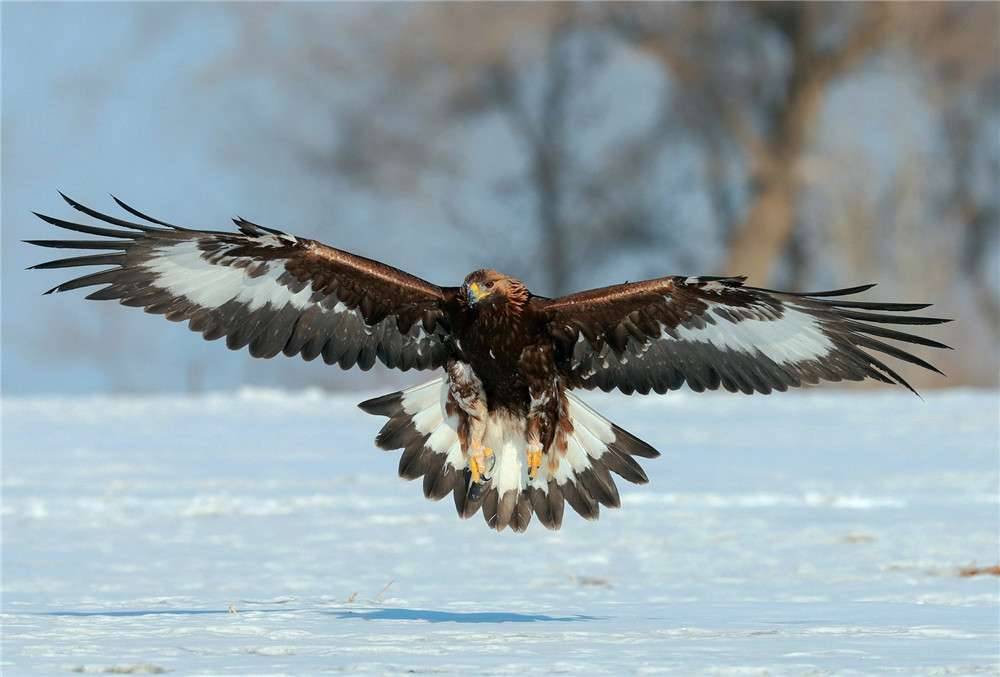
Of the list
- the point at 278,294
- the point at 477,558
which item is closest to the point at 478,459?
the point at 278,294

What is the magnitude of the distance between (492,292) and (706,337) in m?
1.11

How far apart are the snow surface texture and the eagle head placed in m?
1.31

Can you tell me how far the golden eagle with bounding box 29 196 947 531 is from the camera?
5.68 meters

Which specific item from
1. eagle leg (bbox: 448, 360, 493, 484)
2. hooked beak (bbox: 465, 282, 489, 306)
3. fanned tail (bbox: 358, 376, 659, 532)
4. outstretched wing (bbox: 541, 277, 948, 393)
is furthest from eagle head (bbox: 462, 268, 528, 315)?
fanned tail (bbox: 358, 376, 659, 532)

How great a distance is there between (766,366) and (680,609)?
1.19m

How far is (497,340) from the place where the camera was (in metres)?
5.64

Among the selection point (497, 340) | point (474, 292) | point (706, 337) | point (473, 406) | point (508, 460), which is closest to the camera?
point (474, 292)

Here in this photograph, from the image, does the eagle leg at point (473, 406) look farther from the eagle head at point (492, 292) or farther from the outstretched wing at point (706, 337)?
the outstretched wing at point (706, 337)

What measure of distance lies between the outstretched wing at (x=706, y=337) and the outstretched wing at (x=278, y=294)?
2.13 ft

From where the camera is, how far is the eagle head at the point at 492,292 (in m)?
5.56

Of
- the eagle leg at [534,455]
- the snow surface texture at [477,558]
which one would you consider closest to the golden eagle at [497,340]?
the eagle leg at [534,455]

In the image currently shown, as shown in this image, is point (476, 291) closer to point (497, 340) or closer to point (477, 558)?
point (497, 340)

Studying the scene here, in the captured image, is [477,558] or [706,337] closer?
[706,337]

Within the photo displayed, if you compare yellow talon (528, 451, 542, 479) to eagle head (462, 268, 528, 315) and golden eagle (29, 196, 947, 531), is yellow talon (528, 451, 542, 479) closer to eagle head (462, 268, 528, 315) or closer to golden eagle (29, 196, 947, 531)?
golden eagle (29, 196, 947, 531)
